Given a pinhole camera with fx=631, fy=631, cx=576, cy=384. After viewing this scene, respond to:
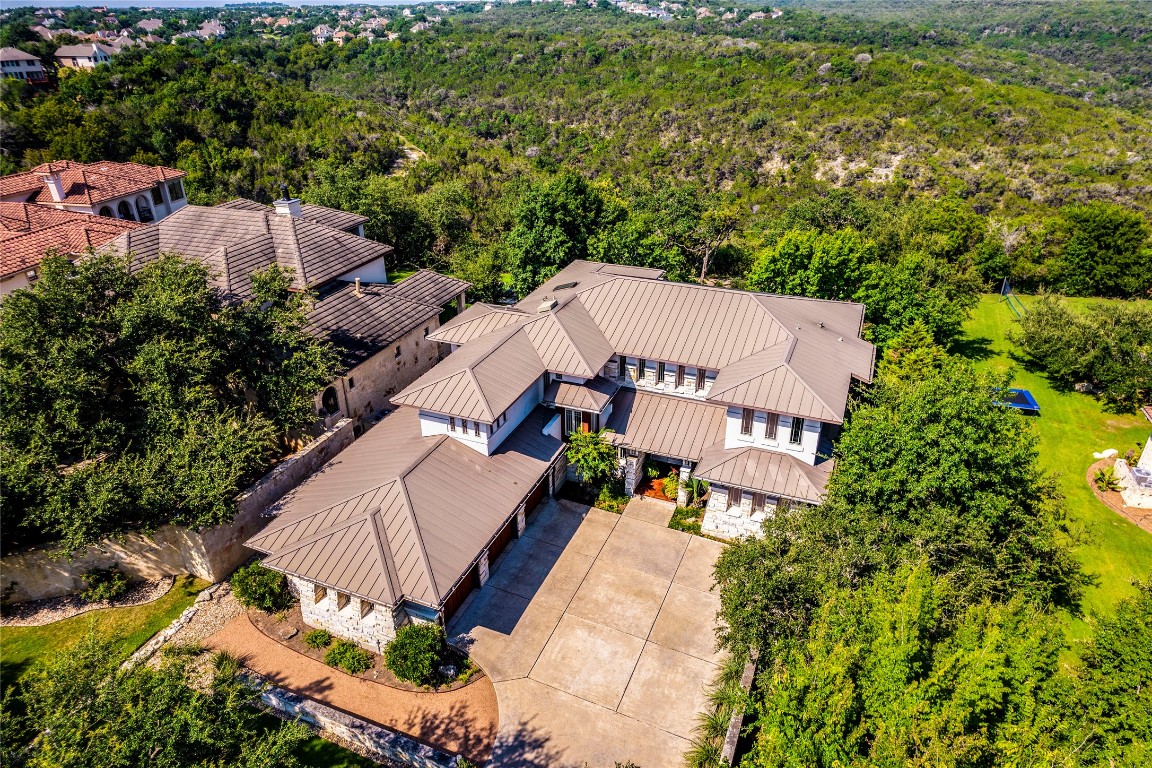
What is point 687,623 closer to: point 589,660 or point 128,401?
point 589,660

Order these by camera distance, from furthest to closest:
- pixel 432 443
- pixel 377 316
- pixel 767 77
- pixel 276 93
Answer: pixel 767 77 < pixel 276 93 < pixel 377 316 < pixel 432 443

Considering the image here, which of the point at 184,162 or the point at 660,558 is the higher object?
the point at 184,162

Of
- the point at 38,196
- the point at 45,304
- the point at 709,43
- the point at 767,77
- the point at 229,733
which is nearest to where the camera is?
the point at 229,733

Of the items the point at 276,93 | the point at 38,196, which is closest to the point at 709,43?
the point at 276,93

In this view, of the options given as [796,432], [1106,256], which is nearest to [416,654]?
[796,432]

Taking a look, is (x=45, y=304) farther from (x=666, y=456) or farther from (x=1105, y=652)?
(x=1105, y=652)

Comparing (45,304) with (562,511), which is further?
(562,511)

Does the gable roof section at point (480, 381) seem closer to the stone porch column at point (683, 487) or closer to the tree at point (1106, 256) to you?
the stone porch column at point (683, 487)

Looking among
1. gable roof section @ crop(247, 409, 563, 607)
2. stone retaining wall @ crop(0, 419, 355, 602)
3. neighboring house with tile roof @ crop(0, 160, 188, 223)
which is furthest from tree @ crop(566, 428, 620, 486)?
neighboring house with tile roof @ crop(0, 160, 188, 223)
